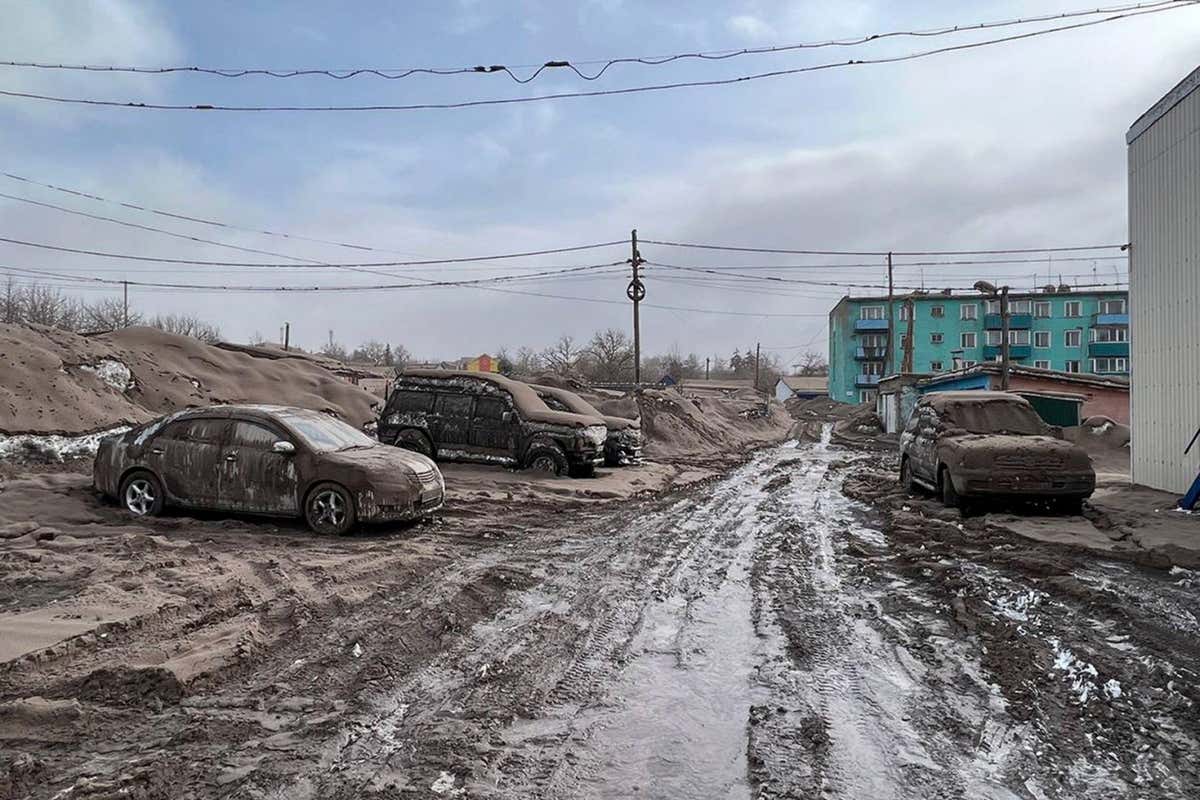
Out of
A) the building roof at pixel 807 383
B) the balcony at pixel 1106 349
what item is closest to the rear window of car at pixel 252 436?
the balcony at pixel 1106 349

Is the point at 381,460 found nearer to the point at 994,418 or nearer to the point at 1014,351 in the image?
the point at 994,418

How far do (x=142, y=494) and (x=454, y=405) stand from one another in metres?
6.69

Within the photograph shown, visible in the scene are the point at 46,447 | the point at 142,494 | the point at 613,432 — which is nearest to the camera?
the point at 142,494

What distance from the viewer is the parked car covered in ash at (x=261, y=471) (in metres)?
9.25

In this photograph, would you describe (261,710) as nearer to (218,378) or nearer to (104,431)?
(104,431)

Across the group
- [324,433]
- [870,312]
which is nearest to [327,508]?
[324,433]

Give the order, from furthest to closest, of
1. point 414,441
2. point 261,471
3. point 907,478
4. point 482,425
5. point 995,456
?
point 414,441 → point 482,425 → point 907,478 → point 995,456 → point 261,471

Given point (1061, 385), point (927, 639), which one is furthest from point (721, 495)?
point (1061, 385)

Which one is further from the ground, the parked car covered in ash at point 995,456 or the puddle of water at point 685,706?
the parked car covered in ash at point 995,456

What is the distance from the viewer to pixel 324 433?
395 inches

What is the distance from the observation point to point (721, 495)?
14938 mm

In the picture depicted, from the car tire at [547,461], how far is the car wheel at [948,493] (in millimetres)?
6882

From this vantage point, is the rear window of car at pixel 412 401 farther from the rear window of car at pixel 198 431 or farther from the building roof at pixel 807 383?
the building roof at pixel 807 383

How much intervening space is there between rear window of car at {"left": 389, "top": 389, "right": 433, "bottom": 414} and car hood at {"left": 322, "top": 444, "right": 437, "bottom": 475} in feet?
17.6
